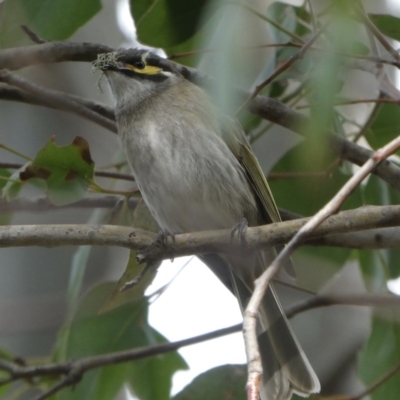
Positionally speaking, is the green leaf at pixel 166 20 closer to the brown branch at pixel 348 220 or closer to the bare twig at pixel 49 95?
the bare twig at pixel 49 95

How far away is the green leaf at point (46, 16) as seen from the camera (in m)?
2.62

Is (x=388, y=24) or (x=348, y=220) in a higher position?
(x=388, y=24)

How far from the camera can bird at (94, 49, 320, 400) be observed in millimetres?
3016

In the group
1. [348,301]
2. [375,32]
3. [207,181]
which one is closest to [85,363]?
[207,181]

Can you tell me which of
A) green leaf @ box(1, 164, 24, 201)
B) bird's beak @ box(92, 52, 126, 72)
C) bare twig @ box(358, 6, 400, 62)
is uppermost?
bird's beak @ box(92, 52, 126, 72)

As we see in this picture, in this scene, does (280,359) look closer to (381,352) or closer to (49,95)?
(381,352)

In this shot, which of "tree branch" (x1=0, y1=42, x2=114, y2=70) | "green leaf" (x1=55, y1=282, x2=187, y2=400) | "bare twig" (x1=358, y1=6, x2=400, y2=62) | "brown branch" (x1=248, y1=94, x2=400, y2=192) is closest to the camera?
"bare twig" (x1=358, y1=6, x2=400, y2=62)

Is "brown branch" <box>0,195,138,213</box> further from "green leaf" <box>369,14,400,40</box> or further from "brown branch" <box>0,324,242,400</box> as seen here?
"green leaf" <box>369,14,400,40</box>

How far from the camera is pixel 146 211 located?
3172mm

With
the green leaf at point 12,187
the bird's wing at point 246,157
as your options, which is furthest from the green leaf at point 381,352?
the green leaf at point 12,187

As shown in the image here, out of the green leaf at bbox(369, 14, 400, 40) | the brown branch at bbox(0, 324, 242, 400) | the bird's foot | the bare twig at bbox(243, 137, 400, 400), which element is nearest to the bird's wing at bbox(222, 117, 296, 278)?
the bird's foot

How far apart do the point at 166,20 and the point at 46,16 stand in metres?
0.43

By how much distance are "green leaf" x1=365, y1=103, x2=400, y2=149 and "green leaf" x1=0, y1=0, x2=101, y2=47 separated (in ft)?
4.15

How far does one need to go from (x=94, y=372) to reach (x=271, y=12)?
1.64 m
